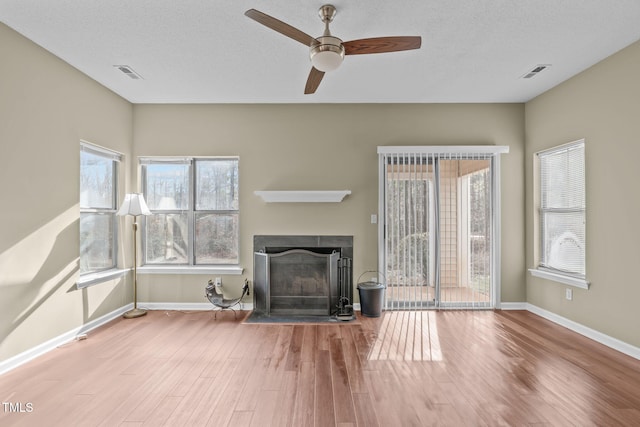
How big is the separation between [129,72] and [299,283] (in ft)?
10.0

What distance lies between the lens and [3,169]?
264 centimetres

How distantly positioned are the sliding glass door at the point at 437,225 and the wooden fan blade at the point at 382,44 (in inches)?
80.4

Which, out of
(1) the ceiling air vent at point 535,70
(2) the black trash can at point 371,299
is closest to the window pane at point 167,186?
(2) the black trash can at point 371,299

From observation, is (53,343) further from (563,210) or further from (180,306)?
(563,210)

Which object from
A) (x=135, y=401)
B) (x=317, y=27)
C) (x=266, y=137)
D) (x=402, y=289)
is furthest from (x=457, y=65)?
(x=135, y=401)

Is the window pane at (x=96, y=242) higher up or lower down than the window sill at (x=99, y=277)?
higher up

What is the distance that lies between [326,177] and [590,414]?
3.35 m

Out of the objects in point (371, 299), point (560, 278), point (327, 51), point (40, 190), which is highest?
point (327, 51)

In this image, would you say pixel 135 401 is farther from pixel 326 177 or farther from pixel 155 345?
pixel 326 177

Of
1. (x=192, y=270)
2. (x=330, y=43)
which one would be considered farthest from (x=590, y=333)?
(x=192, y=270)

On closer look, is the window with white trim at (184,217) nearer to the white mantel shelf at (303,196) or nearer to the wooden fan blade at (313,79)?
the white mantel shelf at (303,196)

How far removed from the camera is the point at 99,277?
146 inches

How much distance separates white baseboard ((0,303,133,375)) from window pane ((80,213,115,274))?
58 cm

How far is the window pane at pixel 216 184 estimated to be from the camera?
4.48 metres
